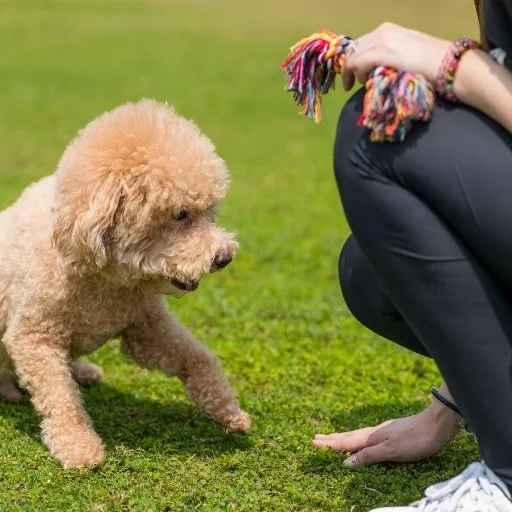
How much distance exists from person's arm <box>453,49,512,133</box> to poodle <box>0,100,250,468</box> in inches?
46.1

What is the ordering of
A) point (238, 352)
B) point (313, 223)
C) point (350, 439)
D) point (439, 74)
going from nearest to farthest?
point (439, 74), point (350, 439), point (238, 352), point (313, 223)

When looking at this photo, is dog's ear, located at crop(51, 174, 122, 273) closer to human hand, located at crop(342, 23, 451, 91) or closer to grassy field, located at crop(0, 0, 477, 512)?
grassy field, located at crop(0, 0, 477, 512)

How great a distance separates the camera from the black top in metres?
2.42

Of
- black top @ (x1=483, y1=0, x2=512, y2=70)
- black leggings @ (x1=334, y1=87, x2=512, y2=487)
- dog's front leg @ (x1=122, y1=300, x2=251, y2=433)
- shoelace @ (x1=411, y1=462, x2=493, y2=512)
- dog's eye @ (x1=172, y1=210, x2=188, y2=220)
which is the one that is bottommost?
dog's front leg @ (x1=122, y1=300, x2=251, y2=433)

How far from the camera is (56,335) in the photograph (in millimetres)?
3473

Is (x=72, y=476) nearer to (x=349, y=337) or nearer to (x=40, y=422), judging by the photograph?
(x=40, y=422)

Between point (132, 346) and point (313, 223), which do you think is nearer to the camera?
point (132, 346)

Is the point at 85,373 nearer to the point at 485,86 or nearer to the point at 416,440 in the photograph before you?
the point at 416,440

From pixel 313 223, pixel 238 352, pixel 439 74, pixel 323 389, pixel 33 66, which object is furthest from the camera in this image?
pixel 33 66

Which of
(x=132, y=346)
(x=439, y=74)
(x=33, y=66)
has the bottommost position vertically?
(x=33, y=66)

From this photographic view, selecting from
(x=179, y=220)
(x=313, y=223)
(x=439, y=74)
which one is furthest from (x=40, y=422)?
(x=313, y=223)

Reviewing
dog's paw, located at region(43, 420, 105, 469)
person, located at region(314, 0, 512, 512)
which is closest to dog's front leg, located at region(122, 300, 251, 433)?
dog's paw, located at region(43, 420, 105, 469)

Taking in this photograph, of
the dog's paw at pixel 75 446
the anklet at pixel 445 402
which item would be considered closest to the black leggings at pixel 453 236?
the anklet at pixel 445 402

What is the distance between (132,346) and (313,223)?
3.72 meters
